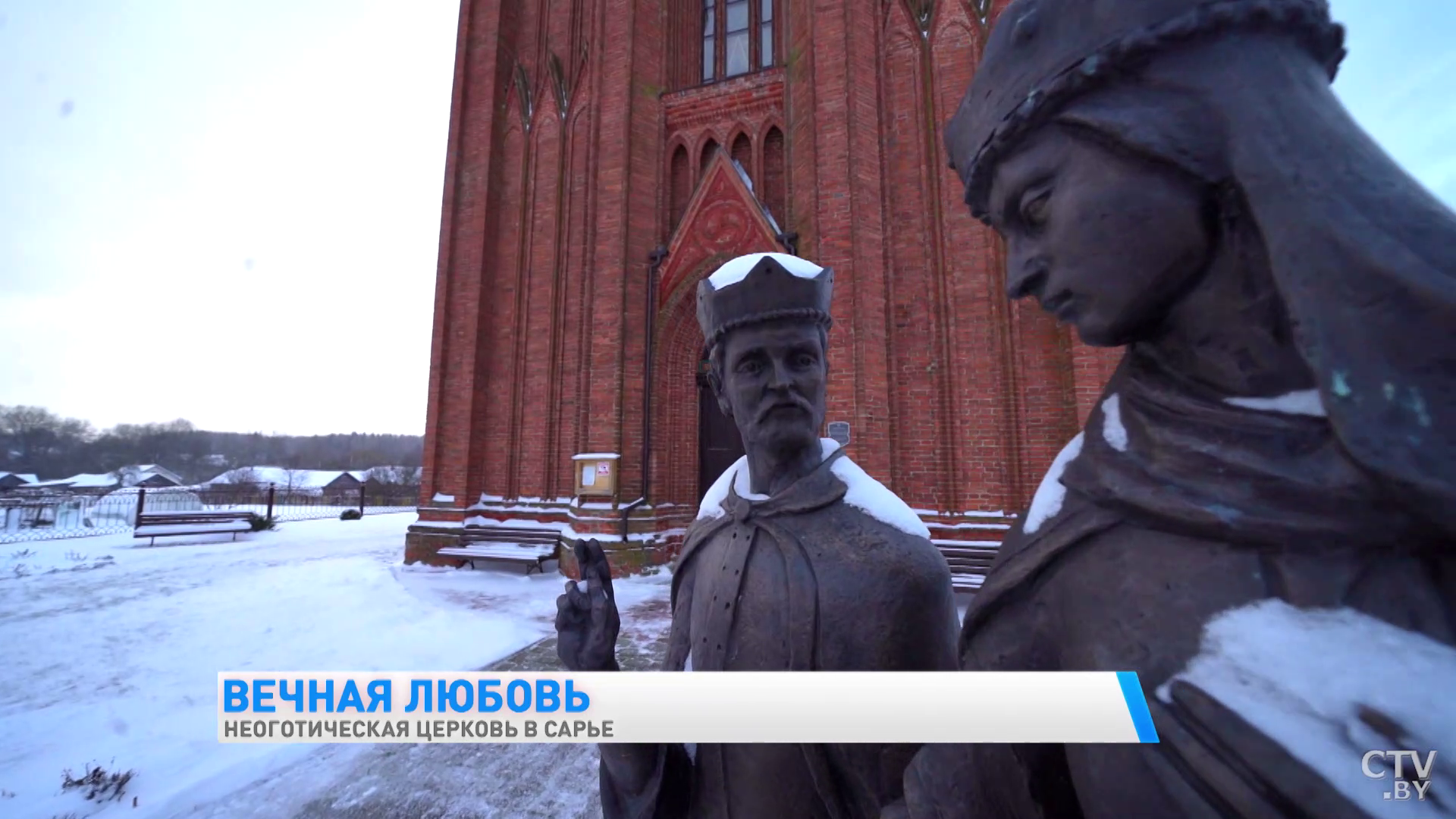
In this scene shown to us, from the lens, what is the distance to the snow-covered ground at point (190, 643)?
300 centimetres

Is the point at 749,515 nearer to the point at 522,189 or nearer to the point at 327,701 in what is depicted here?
the point at 327,701

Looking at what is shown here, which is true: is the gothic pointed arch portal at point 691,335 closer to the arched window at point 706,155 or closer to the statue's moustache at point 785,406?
the arched window at point 706,155

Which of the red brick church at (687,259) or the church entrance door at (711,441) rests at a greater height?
the red brick church at (687,259)

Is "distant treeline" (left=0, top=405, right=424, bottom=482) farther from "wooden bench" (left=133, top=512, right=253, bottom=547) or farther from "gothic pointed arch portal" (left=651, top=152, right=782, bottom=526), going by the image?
"gothic pointed arch portal" (left=651, top=152, right=782, bottom=526)

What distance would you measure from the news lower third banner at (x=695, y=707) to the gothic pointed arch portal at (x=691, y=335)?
673 cm

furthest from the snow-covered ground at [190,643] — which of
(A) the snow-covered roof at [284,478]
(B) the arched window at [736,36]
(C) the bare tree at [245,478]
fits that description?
(A) the snow-covered roof at [284,478]

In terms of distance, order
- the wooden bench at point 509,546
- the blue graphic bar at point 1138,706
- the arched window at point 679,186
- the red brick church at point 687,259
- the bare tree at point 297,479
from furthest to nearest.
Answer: the bare tree at point 297,479
the arched window at point 679,186
the wooden bench at point 509,546
the red brick church at point 687,259
the blue graphic bar at point 1138,706

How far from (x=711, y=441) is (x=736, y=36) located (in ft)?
23.2

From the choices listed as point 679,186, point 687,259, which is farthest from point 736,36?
point 687,259

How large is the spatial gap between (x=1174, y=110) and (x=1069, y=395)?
22.6 ft

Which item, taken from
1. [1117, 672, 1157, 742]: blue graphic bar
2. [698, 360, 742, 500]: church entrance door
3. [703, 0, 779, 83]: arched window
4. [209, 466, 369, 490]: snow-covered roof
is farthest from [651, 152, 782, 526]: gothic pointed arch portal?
[209, 466, 369, 490]: snow-covered roof

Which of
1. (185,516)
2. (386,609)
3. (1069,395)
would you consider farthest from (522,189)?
(185,516)

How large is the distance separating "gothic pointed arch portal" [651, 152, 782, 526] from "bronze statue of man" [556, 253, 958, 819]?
6.76 m

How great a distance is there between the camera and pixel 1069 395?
650cm
